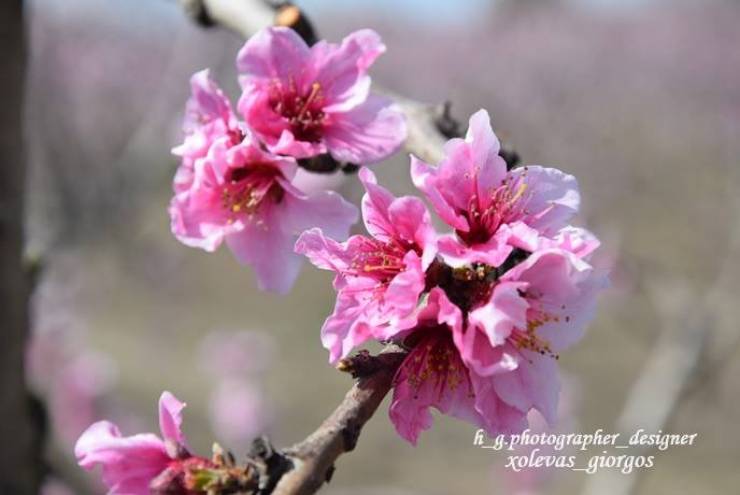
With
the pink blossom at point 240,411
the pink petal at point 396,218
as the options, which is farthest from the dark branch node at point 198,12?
the pink blossom at point 240,411

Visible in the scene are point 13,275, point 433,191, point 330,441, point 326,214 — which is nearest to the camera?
point 330,441

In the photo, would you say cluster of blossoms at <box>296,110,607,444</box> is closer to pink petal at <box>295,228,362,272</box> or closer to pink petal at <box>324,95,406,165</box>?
pink petal at <box>295,228,362,272</box>

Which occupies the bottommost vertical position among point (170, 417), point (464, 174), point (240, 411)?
point (240, 411)

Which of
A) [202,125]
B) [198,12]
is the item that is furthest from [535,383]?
[198,12]

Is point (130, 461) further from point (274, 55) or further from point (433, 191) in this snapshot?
point (274, 55)

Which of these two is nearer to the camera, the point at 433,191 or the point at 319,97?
the point at 433,191

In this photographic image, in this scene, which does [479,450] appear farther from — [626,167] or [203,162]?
[203,162]
